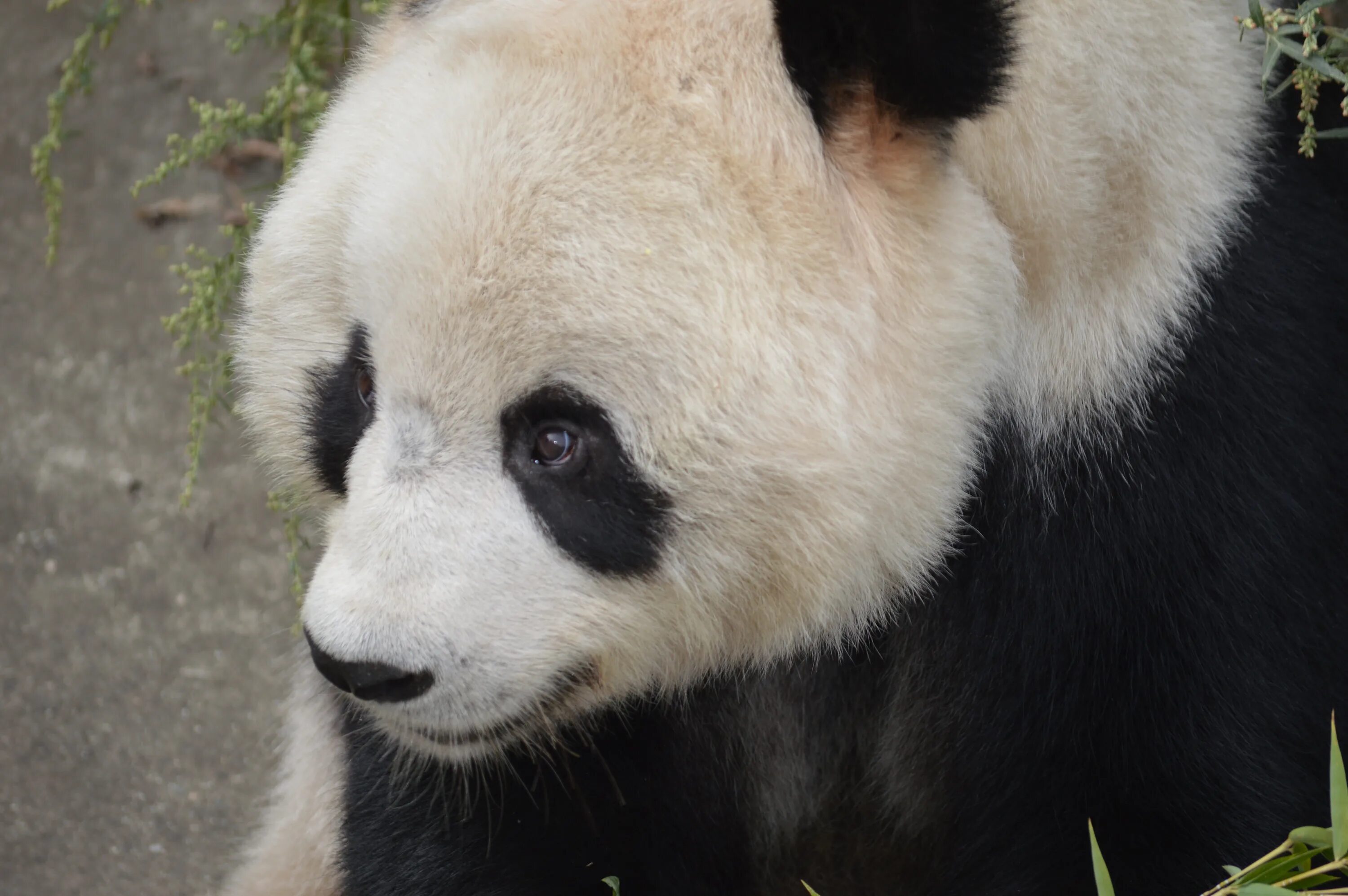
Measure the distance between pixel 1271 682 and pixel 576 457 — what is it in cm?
94

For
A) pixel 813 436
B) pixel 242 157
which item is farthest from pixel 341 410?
pixel 242 157

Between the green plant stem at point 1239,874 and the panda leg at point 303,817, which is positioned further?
the panda leg at point 303,817

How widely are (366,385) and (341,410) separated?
0.32 ft

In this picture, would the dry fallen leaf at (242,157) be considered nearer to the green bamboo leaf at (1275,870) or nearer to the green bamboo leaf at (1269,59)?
the green bamboo leaf at (1269,59)

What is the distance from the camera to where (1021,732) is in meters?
2.12

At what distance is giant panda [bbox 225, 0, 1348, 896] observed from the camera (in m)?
1.76

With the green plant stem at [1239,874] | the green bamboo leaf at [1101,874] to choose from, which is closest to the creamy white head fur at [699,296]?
the green bamboo leaf at [1101,874]

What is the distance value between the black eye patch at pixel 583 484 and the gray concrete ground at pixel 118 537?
1503 millimetres

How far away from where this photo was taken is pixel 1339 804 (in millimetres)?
1742

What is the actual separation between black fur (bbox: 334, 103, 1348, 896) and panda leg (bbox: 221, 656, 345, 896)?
1.76ft

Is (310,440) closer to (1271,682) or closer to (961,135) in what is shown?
(961,135)

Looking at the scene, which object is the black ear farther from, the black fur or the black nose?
the black nose

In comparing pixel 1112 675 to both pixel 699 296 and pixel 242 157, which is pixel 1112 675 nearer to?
pixel 699 296

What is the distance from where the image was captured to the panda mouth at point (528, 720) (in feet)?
6.36
